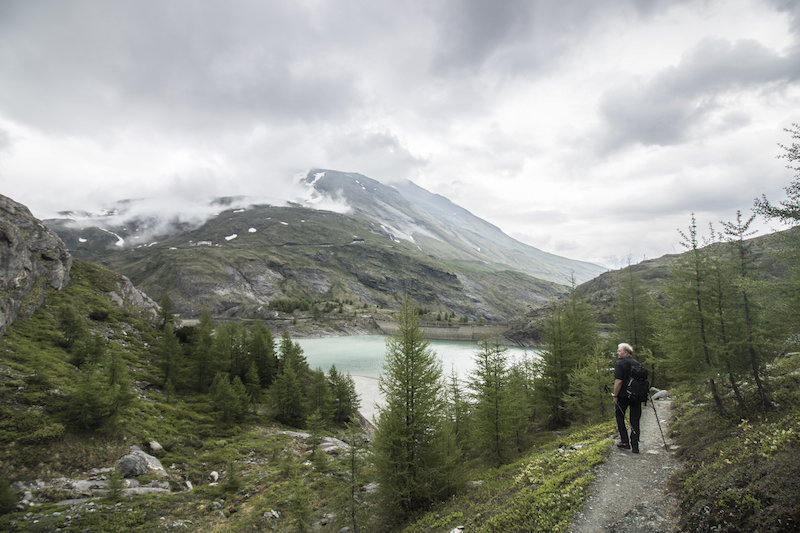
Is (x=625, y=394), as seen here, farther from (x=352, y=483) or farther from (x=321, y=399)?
(x=321, y=399)

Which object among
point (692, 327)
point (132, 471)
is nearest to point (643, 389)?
point (692, 327)

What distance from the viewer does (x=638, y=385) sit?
10.4m

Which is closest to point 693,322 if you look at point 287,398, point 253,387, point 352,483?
point 352,483

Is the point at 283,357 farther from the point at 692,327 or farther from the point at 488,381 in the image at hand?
the point at 692,327

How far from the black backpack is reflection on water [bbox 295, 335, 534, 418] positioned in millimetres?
39701

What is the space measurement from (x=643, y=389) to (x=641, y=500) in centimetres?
338

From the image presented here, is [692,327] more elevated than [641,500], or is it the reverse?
[692,327]

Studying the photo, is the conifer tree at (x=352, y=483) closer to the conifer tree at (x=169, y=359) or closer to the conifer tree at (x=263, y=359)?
the conifer tree at (x=169, y=359)

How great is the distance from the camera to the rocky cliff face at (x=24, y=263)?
24844 millimetres

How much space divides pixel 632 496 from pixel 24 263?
4353 cm

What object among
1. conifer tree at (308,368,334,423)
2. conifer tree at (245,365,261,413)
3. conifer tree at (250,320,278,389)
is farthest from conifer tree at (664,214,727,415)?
conifer tree at (250,320,278,389)

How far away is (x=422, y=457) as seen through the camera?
14.3m

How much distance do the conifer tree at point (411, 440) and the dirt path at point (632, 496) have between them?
256 inches

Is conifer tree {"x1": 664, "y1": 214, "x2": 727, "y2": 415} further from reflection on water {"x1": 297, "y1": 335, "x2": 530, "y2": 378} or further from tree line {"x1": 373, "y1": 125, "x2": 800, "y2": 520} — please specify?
reflection on water {"x1": 297, "y1": 335, "x2": 530, "y2": 378}
